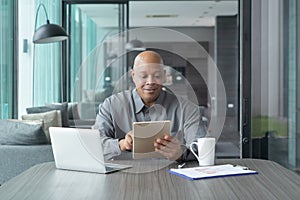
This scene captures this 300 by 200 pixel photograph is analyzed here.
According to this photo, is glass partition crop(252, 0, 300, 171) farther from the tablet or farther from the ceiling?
the ceiling

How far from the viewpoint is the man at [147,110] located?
204cm

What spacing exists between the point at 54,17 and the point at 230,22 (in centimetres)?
469

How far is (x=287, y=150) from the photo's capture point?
4.29 meters

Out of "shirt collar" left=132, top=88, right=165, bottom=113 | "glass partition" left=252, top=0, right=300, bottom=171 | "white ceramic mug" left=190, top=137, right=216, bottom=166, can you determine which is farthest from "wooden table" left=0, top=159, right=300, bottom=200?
"glass partition" left=252, top=0, right=300, bottom=171

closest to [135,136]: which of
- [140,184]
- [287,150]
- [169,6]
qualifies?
[140,184]

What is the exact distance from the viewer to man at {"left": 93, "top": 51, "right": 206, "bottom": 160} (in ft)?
6.70

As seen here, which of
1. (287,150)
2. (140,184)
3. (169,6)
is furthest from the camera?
(169,6)

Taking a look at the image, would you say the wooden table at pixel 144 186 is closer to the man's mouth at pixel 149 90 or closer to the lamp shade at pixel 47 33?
the man's mouth at pixel 149 90

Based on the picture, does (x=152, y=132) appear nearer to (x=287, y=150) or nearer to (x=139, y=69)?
(x=139, y=69)

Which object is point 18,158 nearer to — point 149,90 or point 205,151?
point 149,90

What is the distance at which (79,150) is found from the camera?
1824mm

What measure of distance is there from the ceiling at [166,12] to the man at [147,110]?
5.74m

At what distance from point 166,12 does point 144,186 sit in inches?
344

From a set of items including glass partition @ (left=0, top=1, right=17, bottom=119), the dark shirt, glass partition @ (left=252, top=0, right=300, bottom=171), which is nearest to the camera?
the dark shirt
